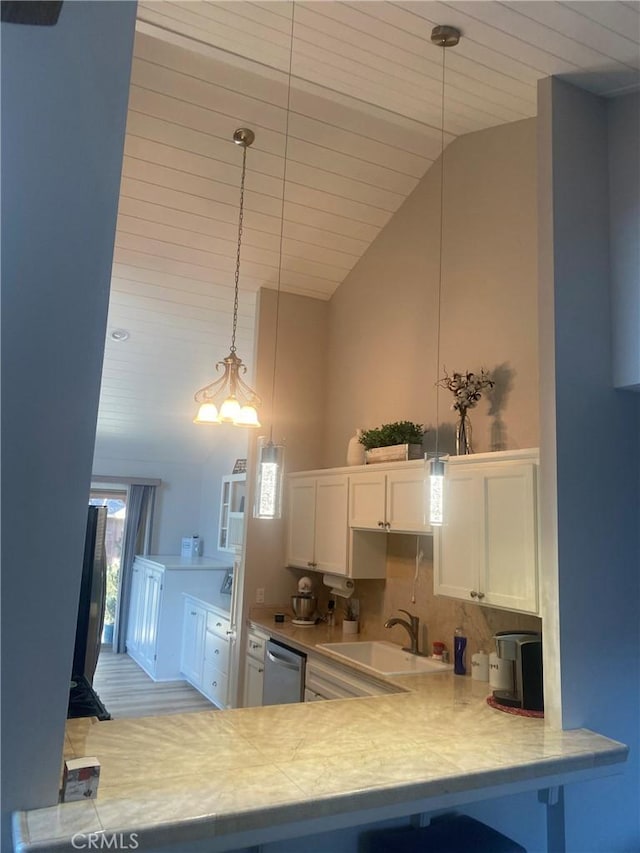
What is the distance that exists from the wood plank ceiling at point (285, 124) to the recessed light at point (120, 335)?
0.15 ft

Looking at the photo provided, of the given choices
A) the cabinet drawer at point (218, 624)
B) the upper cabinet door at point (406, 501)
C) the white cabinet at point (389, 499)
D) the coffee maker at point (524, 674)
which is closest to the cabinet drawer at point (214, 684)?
the cabinet drawer at point (218, 624)

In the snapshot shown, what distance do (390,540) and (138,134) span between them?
284cm

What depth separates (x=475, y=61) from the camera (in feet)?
8.38

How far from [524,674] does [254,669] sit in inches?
91.7

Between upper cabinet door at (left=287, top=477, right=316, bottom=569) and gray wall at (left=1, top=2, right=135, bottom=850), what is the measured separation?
9.19 feet

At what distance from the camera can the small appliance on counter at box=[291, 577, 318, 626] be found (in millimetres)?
4285

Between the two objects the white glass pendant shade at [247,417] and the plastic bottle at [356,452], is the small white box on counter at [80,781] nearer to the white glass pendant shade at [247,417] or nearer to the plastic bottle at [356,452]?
the white glass pendant shade at [247,417]

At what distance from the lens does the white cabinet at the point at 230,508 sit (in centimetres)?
636

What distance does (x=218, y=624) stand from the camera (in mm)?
5441

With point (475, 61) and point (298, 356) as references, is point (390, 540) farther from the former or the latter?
point (475, 61)

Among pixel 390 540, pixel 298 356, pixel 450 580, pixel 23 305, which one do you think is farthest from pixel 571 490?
pixel 298 356

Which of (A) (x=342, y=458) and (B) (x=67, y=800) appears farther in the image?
(A) (x=342, y=458)

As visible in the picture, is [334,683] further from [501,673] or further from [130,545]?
[130,545]

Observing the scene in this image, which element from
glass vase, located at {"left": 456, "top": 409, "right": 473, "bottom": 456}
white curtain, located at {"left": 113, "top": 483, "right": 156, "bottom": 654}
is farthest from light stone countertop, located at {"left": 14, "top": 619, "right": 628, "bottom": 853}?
white curtain, located at {"left": 113, "top": 483, "right": 156, "bottom": 654}
